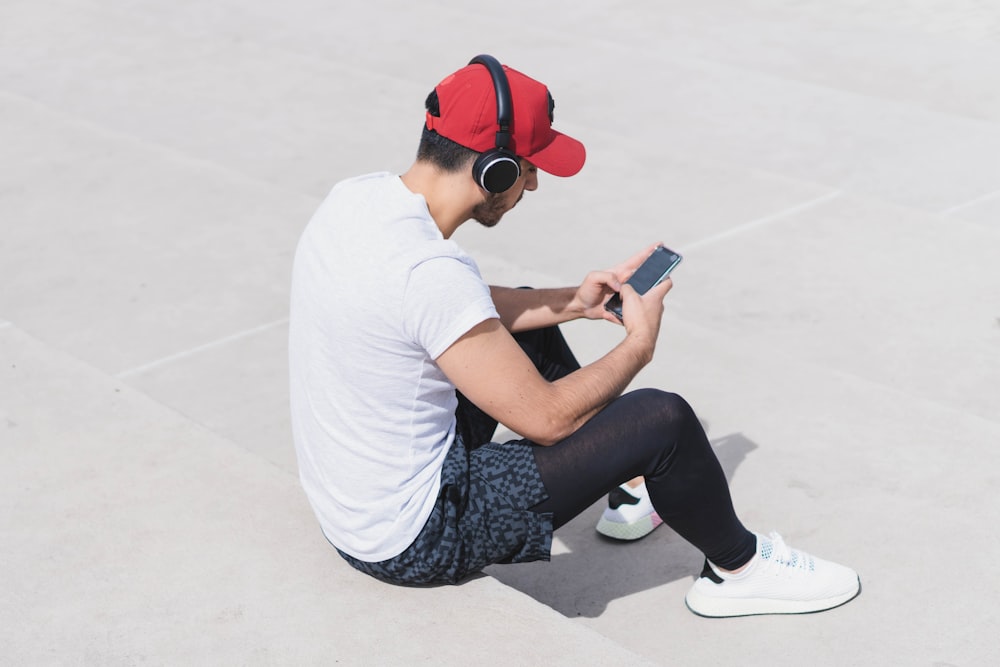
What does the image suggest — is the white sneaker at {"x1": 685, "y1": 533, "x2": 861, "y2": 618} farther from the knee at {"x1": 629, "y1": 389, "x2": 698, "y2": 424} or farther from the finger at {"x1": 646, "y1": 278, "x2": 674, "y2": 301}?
the finger at {"x1": 646, "y1": 278, "x2": 674, "y2": 301}

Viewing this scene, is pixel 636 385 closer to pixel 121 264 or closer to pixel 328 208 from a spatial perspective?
pixel 328 208

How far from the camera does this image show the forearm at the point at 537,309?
3.40 m

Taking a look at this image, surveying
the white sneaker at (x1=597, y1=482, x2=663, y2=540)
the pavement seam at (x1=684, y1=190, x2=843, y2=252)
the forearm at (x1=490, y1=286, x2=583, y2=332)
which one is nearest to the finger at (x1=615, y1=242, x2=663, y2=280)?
the forearm at (x1=490, y1=286, x2=583, y2=332)

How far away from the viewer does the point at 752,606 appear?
3221mm

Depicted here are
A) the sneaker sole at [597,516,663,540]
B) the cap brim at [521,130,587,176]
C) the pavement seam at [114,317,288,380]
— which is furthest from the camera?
the pavement seam at [114,317,288,380]

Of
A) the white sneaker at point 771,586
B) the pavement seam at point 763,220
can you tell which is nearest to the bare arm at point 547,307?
the white sneaker at point 771,586

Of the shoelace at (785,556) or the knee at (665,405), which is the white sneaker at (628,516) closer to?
the shoelace at (785,556)

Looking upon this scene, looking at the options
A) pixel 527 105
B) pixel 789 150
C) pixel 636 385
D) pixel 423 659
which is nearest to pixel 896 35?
pixel 789 150

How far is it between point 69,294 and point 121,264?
12.1 inches

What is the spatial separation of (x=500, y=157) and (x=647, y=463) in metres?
0.74

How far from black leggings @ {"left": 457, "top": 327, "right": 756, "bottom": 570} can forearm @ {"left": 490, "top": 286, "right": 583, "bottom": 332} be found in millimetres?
523

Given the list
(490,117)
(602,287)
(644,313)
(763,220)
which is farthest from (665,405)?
(763,220)

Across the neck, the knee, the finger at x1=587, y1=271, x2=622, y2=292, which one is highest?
the neck

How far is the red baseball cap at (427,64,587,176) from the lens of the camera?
108 inches
